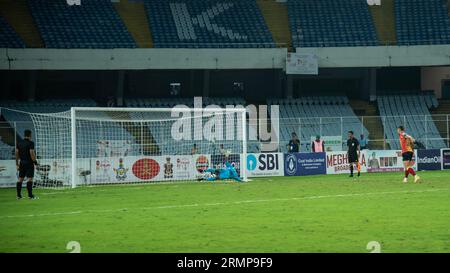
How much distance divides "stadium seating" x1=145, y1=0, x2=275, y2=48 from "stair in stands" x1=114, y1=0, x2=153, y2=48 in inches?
14.1

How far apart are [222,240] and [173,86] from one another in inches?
1546

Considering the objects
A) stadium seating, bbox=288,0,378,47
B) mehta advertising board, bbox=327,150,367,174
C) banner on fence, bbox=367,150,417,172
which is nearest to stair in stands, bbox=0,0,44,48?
stadium seating, bbox=288,0,378,47

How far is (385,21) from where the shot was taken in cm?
5572

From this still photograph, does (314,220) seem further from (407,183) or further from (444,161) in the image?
(444,161)

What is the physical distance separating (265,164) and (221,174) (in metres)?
4.23

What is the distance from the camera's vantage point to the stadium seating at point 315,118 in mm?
46562

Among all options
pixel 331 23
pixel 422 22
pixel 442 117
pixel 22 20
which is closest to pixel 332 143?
pixel 442 117

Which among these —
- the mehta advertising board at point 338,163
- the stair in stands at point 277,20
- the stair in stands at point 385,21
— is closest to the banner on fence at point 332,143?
the mehta advertising board at point 338,163

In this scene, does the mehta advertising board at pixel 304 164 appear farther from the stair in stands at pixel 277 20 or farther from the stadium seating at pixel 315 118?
the stair in stands at pixel 277 20

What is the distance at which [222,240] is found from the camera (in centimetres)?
1515

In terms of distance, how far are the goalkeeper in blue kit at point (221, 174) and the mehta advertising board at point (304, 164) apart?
4851 millimetres

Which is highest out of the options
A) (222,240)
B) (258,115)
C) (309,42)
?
(309,42)

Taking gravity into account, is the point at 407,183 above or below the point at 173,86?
below
